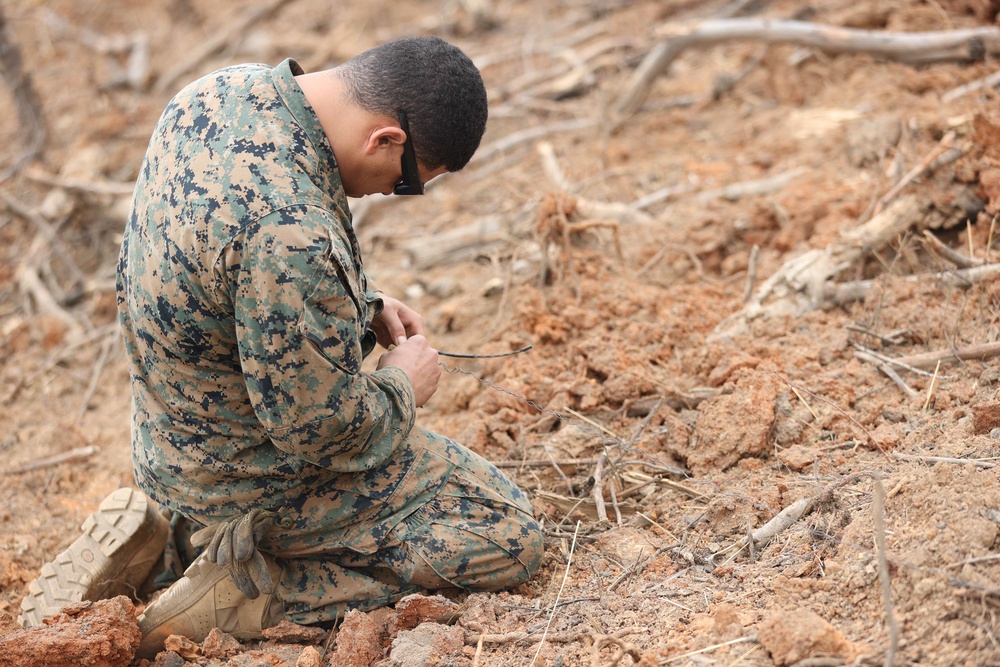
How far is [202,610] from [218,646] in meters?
0.13

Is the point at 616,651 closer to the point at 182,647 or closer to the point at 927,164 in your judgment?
the point at 182,647

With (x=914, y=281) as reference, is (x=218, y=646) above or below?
above

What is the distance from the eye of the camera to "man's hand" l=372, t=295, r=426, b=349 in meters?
2.91

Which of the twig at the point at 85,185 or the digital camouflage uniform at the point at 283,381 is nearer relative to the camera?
the digital camouflage uniform at the point at 283,381

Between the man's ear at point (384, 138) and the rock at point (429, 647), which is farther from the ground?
the man's ear at point (384, 138)

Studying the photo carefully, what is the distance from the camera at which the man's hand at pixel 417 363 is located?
2.64m

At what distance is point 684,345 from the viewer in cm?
372

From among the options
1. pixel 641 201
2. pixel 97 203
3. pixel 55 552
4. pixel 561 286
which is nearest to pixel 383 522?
pixel 55 552

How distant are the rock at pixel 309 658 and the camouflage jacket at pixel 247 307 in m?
0.45

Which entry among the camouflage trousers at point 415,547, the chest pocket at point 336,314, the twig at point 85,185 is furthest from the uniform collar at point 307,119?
the twig at point 85,185

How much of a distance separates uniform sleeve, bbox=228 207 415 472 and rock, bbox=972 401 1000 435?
70.0 inches

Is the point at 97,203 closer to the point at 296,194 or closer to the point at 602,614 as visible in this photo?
the point at 296,194

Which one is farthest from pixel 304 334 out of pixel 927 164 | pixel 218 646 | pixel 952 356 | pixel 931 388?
pixel 927 164

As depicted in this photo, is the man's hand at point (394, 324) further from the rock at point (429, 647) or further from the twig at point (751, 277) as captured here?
the twig at point (751, 277)
